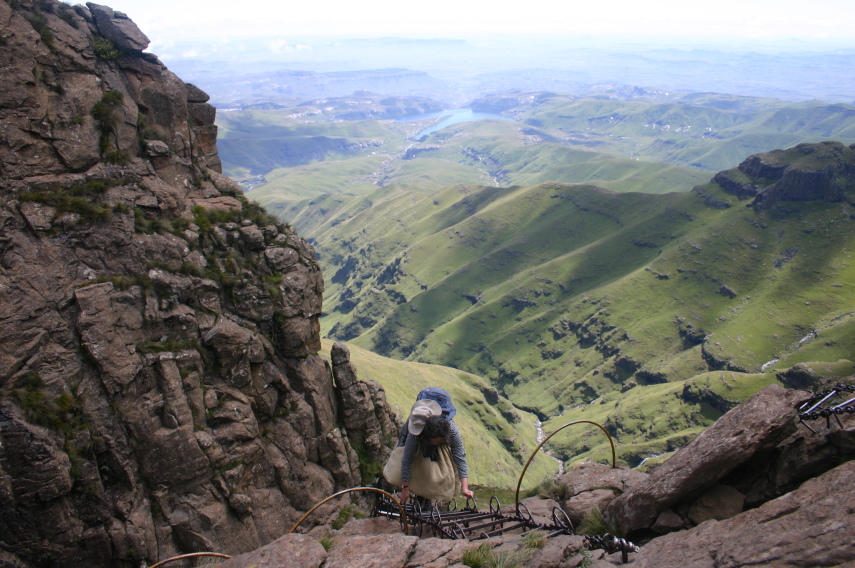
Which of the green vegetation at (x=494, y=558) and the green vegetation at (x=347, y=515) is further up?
the green vegetation at (x=494, y=558)

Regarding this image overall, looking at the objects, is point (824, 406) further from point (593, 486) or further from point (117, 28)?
point (117, 28)

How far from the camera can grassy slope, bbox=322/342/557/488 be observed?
380 feet

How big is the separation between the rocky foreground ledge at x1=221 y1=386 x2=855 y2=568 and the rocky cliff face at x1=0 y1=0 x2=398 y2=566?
7.62 m

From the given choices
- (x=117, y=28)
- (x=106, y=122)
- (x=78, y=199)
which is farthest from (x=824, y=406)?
(x=117, y=28)

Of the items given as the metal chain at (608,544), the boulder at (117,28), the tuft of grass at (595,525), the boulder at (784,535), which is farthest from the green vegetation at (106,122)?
the boulder at (784,535)

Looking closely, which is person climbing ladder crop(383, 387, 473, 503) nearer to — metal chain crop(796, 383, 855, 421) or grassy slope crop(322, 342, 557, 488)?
metal chain crop(796, 383, 855, 421)

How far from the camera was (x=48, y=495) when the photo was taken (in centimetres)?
1748

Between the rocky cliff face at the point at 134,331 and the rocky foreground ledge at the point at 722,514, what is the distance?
25.0 feet

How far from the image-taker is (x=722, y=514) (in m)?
14.3

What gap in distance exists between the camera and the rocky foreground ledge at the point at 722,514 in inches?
404

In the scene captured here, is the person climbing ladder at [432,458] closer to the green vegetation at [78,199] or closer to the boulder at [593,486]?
the boulder at [593,486]

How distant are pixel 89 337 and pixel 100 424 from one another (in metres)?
3.92

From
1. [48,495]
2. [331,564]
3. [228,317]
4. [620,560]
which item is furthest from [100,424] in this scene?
[620,560]

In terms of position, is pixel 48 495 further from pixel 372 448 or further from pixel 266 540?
pixel 372 448
